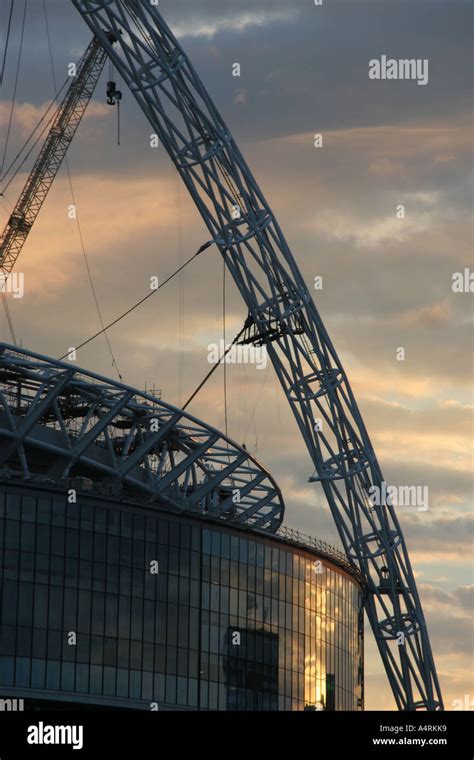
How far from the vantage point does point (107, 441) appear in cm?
11650

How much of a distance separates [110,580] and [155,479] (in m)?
11.4

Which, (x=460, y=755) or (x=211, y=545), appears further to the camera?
(x=211, y=545)

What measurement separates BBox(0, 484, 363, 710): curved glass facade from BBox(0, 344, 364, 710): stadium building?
0.09 meters

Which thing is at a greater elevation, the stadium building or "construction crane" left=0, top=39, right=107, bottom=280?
"construction crane" left=0, top=39, right=107, bottom=280

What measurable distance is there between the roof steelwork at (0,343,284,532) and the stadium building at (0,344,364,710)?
0.16 meters

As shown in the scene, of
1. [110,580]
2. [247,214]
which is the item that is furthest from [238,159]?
[110,580]

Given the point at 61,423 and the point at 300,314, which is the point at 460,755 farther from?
the point at 61,423

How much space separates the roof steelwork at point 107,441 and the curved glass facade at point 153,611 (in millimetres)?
3529

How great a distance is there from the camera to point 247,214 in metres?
105

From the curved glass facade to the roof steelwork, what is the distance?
139 inches

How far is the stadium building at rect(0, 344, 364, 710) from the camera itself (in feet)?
356

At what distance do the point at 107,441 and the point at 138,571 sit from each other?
9.47 meters

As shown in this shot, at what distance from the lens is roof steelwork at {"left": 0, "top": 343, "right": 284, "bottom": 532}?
11262cm

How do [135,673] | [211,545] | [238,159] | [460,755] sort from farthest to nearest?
1. [211,545]
2. [135,673]
3. [238,159]
4. [460,755]
